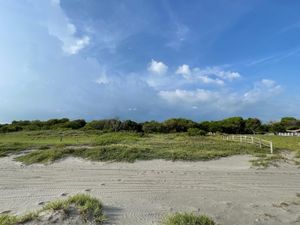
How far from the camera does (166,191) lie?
10.2 m

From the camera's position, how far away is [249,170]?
50.6ft

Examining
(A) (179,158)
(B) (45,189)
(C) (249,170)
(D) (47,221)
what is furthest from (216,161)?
(D) (47,221)

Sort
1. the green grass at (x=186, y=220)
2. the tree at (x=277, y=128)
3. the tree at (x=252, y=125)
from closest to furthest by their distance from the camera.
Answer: the green grass at (x=186, y=220) → the tree at (x=252, y=125) → the tree at (x=277, y=128)

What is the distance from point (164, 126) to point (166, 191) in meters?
59.5

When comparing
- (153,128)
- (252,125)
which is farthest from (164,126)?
(252,125)

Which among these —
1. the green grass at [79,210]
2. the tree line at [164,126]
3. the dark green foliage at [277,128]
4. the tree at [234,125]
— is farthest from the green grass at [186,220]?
the dark green foliage at [277,128]

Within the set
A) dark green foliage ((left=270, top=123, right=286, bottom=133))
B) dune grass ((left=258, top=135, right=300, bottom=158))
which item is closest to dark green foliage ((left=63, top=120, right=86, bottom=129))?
dune grass ((left=258, top=135, right=300, bottom=158))

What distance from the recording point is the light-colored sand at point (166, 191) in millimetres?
7438

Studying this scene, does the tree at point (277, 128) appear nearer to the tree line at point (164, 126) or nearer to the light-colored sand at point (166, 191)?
the tree line at point (164, 126)

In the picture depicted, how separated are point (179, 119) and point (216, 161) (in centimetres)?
5726

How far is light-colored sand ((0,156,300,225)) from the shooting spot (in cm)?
744

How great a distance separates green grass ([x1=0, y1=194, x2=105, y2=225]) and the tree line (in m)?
52.3

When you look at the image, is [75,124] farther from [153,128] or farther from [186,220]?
[186,220]

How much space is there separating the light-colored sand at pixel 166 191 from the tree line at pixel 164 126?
45.5 metres
